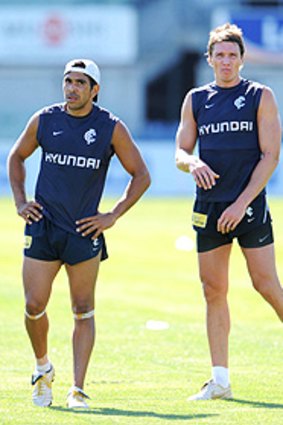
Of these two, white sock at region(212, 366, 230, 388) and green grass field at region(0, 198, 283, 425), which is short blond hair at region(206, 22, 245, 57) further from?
green grass field at region(0, 198, 283, 425)

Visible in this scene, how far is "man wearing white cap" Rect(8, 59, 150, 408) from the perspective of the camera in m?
8.17

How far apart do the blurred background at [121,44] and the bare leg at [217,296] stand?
3545 centimetres

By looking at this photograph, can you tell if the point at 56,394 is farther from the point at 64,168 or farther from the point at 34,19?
the point at 34,19

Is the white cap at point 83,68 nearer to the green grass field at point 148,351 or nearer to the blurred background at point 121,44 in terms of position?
the green grass field at point 148,351

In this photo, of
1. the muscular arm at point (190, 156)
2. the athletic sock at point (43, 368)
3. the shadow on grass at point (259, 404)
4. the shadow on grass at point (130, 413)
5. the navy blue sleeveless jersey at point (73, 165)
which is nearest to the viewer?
the shadow on grass at point (130, 413)

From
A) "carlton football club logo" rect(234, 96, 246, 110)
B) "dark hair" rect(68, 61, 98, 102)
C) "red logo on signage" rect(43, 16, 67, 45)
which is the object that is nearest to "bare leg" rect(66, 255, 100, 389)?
"dark hair" rect(68, 61, 98, 102)

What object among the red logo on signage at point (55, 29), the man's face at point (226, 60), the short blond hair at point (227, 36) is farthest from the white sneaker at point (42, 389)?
the red logo on signage at point (55, 29)

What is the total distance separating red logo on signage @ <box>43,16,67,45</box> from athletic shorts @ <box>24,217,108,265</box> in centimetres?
3806

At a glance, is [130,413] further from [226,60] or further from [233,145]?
[226,60]

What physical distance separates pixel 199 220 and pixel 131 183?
0.52 metres

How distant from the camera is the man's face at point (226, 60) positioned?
823 centimetres

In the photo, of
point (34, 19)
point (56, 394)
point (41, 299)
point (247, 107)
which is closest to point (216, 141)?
point (247, 107)

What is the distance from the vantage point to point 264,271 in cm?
829

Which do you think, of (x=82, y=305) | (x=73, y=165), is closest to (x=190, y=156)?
(x=73, y=165)
